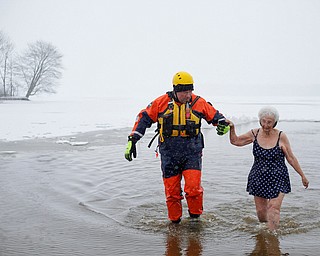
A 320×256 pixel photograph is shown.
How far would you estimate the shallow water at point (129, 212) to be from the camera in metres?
4.39

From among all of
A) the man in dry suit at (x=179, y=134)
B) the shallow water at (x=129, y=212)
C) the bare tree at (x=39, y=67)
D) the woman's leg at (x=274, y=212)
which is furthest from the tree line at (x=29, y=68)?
the woman's leg at (x=274, y=212)

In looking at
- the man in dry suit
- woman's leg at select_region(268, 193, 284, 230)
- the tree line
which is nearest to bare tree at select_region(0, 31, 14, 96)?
the tree line

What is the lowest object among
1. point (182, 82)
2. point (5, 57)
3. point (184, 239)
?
point (184, 239)

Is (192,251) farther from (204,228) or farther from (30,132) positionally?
(30,132)

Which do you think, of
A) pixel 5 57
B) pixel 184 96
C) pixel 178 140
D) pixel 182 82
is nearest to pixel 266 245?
A: pixel 178 140

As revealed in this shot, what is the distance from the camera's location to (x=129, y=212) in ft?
19.1

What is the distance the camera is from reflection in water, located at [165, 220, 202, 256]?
4.23 metres

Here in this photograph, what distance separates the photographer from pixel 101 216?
18.3 ft

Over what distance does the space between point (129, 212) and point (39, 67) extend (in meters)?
58.4

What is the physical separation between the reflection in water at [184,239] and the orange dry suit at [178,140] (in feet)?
0.56

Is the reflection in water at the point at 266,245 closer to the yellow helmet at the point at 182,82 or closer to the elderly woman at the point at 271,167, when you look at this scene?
the elderly woman at the point at 271,167

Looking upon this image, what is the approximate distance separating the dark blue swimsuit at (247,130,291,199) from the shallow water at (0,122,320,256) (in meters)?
0.44

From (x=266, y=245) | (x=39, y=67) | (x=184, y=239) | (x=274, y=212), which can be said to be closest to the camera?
(x=266, y=245)

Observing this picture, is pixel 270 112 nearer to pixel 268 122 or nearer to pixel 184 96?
pixel 268 122
